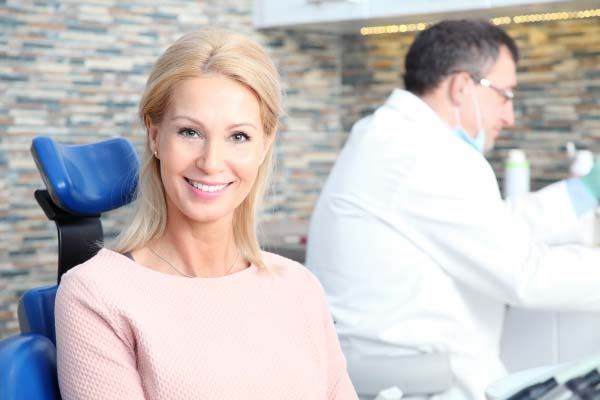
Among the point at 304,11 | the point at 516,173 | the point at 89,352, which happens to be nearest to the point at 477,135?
the point at 516,173

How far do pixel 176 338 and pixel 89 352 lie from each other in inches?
4.4

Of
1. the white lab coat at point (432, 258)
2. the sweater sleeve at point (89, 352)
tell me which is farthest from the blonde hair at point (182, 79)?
the white lab coat at point (432, 258)

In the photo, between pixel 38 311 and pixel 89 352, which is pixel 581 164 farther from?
pixel 89 352

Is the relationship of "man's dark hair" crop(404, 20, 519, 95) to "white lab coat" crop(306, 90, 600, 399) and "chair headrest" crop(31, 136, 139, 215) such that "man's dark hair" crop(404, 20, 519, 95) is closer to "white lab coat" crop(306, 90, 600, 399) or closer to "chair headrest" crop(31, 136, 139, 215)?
"white lab coat" crop(306, 90, 600, 399)

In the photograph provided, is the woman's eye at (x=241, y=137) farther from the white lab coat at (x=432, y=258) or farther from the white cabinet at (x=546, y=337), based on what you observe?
the white cabinet at (x=546, y=337)

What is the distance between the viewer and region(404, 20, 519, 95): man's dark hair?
2279mm

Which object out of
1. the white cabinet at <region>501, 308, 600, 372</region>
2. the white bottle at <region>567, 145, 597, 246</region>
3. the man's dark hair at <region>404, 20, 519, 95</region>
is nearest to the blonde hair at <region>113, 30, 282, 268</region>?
the man's dark hair at <region>404, 20, 519, 95</region>

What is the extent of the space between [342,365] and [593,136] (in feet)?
5.49

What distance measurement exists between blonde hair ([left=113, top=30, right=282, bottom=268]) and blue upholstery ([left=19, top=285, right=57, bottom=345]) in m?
0.23

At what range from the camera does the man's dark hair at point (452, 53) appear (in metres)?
2.28

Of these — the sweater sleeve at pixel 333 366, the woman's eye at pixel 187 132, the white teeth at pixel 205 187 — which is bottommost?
the sweater sleeve at pixel 333 366

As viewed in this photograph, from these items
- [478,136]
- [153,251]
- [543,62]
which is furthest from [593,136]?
[153,251]

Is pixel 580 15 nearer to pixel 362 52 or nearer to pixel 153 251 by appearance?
pixel 362 52

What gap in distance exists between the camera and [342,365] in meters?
1.49
